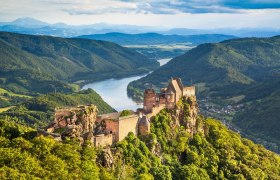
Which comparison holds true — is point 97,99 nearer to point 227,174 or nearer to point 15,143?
point 227,174

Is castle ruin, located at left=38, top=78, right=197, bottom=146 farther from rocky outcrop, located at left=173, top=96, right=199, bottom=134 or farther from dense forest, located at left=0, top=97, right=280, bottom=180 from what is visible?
rocky outcrop, located at left=173, top=96, right=199, bottom=134

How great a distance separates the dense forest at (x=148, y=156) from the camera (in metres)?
48.2

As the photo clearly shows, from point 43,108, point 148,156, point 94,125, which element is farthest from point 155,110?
point 43,108

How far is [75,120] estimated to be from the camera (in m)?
59.8

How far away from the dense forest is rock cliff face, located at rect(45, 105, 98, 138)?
3.40 meters

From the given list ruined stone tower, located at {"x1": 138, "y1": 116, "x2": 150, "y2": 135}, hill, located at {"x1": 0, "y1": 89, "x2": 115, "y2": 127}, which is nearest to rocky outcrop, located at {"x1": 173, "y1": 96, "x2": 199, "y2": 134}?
ruined stone tower, located at {"x1": 138, "y1": 116, "x2": 150, "y2": 135}

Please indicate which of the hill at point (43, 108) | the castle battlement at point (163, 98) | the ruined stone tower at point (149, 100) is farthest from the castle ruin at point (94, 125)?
the hill at point (43, 108)

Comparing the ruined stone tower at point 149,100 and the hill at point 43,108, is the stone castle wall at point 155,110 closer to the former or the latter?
the ruined stone tower at point 149,100

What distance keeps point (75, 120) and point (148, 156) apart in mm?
10657

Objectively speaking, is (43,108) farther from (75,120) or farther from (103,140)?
(103,140)

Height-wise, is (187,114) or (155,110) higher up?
(155,110)

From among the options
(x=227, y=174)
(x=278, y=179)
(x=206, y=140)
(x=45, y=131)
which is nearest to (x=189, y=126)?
(x=206, y=140)

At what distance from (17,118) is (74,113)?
3646 inches

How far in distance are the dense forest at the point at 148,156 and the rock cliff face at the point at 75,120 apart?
3.40 metres
